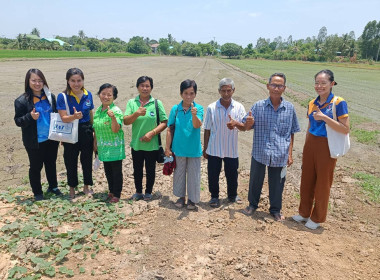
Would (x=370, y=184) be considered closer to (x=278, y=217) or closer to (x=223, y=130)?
(x=278, y=217)

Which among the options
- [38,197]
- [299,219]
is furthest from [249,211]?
[38,197]

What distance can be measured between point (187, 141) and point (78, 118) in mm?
1552

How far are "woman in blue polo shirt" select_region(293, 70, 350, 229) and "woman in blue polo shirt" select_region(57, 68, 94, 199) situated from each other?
10.2 feet

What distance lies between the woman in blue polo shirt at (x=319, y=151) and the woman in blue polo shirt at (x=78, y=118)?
312 centimetres

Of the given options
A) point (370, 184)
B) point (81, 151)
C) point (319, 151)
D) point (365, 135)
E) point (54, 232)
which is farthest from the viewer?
point (365, 135)

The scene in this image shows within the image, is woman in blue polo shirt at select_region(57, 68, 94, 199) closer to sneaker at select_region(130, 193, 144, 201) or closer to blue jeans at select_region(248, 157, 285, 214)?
sneaker at select_region(130, 193, 144, 201)

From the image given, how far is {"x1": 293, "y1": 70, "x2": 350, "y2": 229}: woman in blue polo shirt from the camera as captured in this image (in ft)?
11.7

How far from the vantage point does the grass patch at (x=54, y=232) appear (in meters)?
3.08

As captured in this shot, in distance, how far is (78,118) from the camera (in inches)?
161

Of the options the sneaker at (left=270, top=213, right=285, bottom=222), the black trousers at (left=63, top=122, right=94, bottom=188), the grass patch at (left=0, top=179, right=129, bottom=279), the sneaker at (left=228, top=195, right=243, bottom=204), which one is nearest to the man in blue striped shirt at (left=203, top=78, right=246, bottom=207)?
the sneaker at (left=228, top=195, right=243, bottom=204)

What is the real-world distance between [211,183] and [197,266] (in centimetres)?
152

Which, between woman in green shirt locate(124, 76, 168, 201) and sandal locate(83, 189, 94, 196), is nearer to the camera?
woman in green shirt locate(124, 76, 168, 201)

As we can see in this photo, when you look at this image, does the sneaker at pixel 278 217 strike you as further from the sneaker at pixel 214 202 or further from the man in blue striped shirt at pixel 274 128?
the sneaker at pixel 214 202

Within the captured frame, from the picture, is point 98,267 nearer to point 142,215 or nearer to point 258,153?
point 142,215
